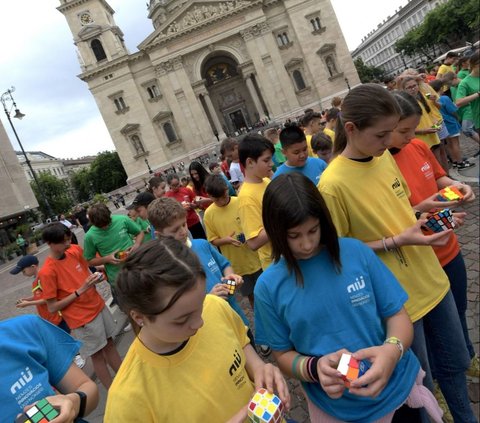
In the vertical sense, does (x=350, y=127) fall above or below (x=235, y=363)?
above

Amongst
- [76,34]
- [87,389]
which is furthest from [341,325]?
[76,34]

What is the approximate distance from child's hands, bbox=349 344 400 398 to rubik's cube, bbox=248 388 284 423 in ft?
0.95

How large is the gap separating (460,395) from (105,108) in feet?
153

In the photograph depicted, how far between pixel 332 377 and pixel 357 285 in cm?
44

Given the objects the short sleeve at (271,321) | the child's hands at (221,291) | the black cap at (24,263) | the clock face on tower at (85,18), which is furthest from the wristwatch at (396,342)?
the clock face on tower at (85,18)

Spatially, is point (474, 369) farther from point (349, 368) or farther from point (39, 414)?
point (39, 414)

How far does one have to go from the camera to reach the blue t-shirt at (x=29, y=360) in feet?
5.01

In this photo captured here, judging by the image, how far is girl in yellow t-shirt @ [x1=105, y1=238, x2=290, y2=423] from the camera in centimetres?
144

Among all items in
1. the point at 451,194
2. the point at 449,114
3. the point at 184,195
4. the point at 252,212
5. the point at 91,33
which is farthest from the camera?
the point at 91,33

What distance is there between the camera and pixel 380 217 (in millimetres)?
2121

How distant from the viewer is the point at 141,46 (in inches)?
1656

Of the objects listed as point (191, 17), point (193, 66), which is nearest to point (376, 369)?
point (193, 66)

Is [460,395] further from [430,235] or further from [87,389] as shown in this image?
[87,389]

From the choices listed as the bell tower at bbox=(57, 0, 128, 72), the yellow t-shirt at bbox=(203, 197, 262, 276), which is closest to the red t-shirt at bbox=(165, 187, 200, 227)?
the yellow t-shirt at bbox=(203, 197, 262, 276)
